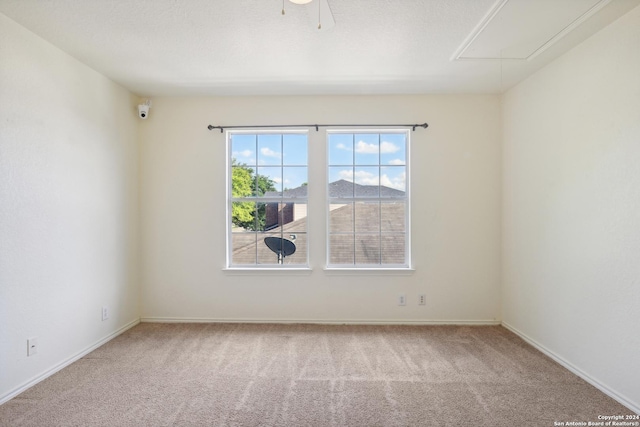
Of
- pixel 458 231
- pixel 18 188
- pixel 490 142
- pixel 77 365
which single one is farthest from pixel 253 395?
pixel 490 142

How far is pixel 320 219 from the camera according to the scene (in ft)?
11.7

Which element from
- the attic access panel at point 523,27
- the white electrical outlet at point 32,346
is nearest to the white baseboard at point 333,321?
the white electrical outlet at point 32,346

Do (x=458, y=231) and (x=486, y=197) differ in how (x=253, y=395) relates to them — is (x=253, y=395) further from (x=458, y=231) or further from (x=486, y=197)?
(x=486, y=197)

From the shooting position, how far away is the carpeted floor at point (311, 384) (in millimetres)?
1962

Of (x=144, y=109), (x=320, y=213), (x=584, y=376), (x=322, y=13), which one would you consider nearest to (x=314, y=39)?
(x=322, y=13)

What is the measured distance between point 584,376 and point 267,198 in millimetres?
3149

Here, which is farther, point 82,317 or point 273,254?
point 273,254

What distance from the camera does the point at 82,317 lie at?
9.11 feet

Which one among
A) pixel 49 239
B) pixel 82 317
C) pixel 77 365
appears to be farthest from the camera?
pixel 82 317

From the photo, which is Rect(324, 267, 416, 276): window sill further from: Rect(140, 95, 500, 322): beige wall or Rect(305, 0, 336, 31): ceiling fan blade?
Rect(305, 0, 336, 31): ceiling fan blade

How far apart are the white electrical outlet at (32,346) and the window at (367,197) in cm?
253

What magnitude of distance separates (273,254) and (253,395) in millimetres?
1656

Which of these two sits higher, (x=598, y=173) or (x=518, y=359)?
(x=598, y=173)

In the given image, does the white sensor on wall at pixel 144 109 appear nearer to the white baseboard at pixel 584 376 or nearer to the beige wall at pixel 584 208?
the beige wall at pixel 584 208
